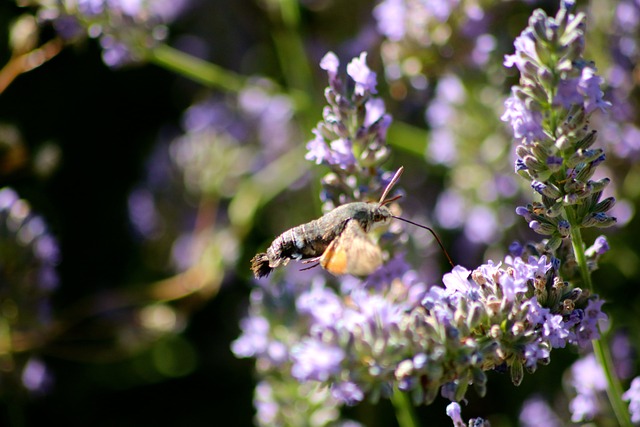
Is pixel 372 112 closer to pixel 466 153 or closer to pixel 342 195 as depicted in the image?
pixel 342 195

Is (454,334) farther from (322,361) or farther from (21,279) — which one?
(21,279)

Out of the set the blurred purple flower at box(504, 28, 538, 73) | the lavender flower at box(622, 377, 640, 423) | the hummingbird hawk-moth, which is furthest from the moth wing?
the lavender flower at box(622, 377, 640, 423)

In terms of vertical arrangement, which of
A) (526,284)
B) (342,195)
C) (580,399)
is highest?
(342,195)

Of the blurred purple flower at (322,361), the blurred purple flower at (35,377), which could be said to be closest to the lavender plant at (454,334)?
the blurred purple flower at (322,361)

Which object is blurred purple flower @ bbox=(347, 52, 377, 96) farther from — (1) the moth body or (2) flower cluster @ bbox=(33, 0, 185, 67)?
(2) flower cluster @ bbox=(33, 0, 185, 67)

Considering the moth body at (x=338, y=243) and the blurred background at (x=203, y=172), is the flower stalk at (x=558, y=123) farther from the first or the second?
the blurred background at (x=203, y=172)

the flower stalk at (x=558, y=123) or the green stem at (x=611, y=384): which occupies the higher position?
the flower stalk at (x=558, y=123)

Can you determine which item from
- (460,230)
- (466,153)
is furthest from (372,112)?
(460,230)

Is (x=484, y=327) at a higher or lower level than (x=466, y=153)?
lower

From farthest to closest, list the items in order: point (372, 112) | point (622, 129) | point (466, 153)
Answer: point (466, 153)
point (622, 129)
point (372, 112)
